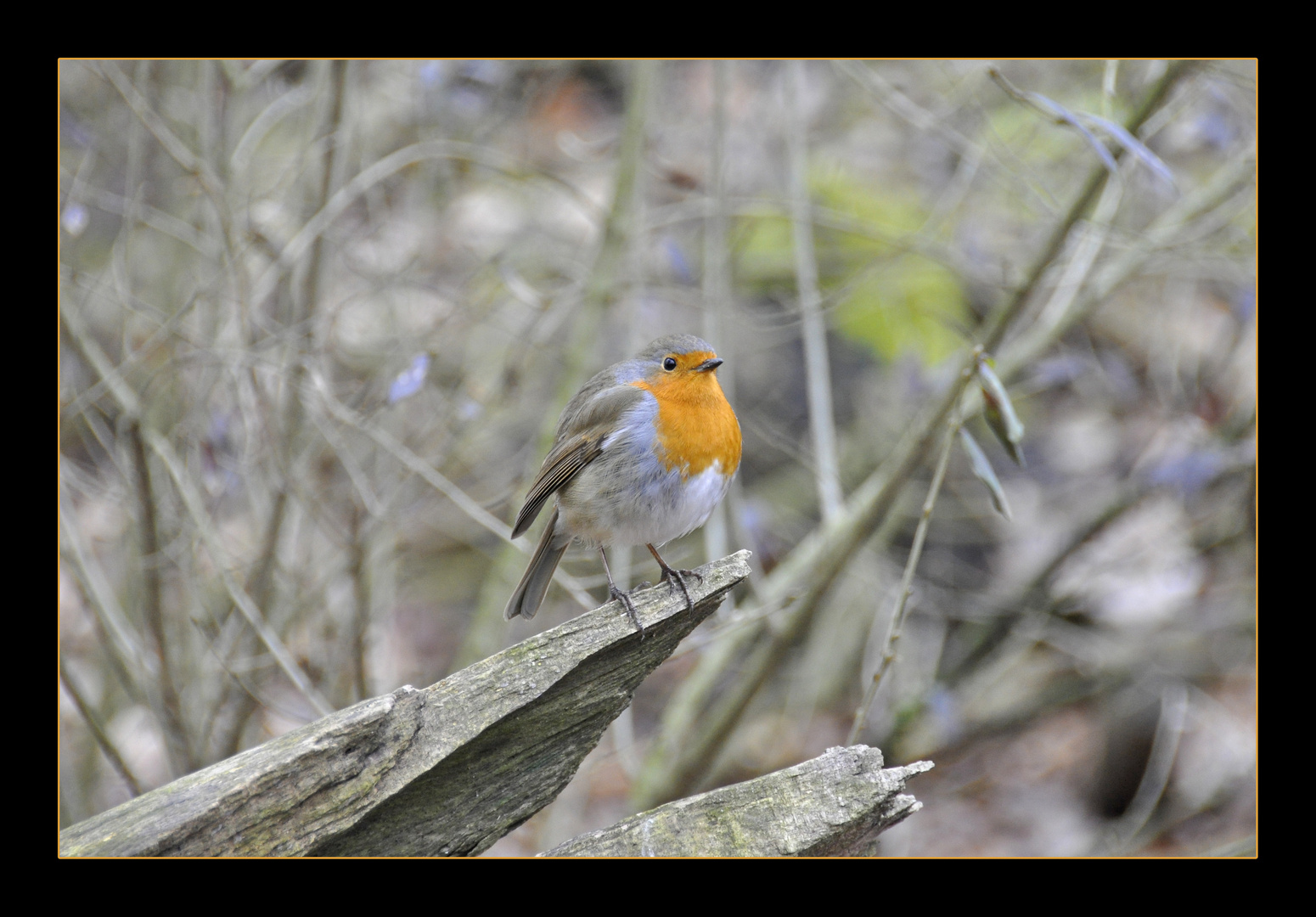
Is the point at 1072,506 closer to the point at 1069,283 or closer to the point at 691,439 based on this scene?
the point at 1069,283

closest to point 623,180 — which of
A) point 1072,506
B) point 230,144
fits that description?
point 230,144

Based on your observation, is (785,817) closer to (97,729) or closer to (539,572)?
(539,572)

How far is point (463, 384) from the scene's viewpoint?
390 centimetres

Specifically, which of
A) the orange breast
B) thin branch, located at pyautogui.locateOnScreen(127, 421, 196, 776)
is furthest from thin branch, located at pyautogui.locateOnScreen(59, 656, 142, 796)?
the orange breast

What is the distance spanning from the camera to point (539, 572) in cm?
281

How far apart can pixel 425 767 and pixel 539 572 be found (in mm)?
1074

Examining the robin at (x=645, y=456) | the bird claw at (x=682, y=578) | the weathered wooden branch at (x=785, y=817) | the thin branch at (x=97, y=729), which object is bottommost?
the weathered wooden branch at (x=785, y=817)

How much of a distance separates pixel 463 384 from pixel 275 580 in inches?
41.2

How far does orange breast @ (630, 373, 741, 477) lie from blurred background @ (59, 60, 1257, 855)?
627 mm

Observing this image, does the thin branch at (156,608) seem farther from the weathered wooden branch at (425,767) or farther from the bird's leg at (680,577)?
the bird's leg at (680,577)

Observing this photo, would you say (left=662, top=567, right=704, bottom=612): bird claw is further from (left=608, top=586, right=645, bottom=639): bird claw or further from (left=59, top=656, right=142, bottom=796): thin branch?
(left=59, top=656, right=142, bottom=796): thin branch

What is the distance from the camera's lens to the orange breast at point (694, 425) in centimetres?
246

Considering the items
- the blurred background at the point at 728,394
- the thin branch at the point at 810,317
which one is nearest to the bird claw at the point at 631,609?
the blurred background at the point at 728,394

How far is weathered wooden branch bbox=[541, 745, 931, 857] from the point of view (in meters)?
1.78
